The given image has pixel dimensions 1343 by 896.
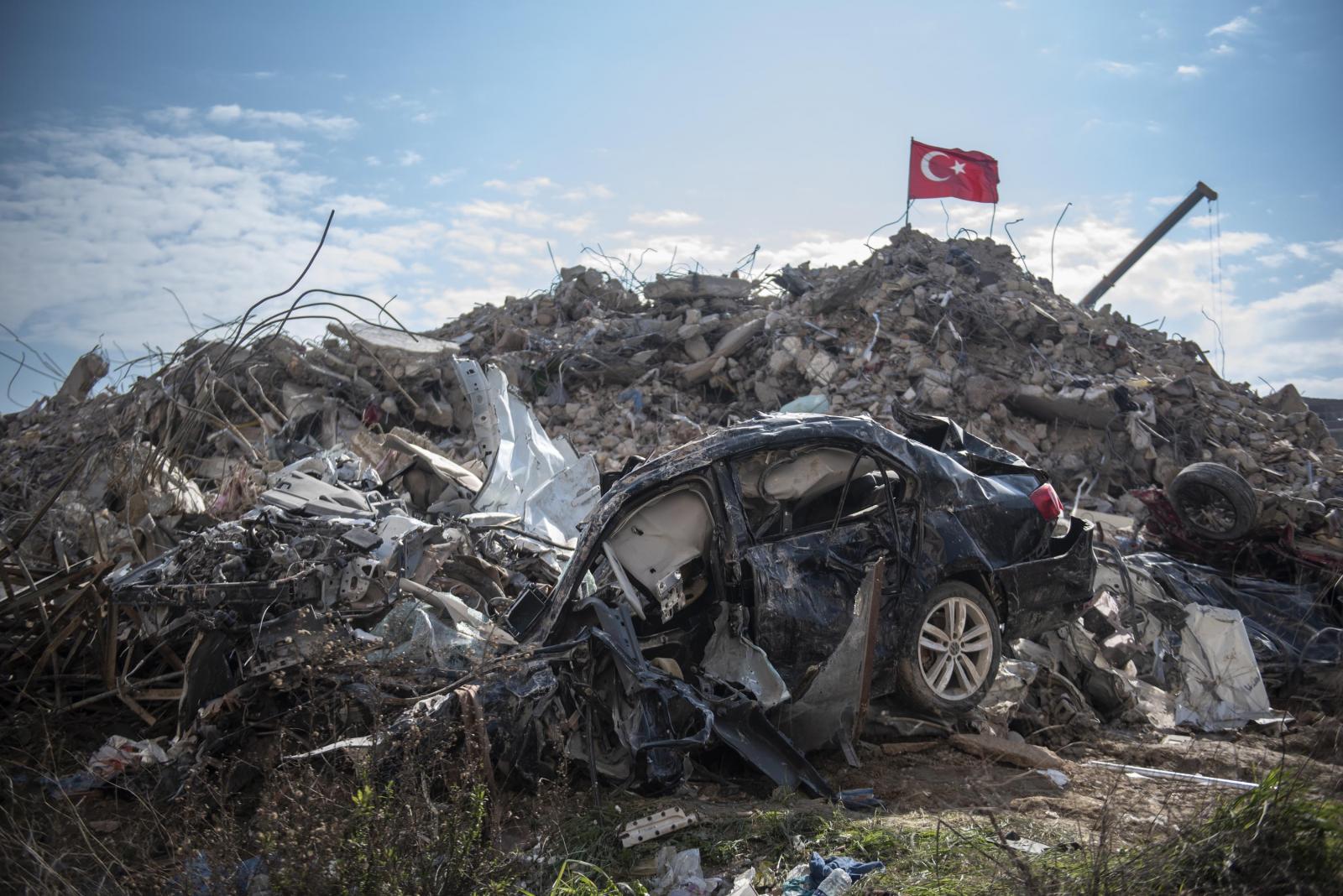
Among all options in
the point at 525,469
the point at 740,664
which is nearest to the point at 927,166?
→ the point at 525,469

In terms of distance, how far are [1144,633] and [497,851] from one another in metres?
5.36

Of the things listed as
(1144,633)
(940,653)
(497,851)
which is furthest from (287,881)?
(1144,633)

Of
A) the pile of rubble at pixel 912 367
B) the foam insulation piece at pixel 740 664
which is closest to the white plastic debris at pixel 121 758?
the foam insulation piece at pixel 740 664

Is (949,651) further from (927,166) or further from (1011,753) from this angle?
(927,166)

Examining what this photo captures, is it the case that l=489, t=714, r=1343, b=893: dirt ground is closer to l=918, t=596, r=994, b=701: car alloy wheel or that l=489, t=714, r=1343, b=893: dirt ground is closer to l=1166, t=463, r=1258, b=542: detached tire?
l=918, t=596, r=994, b=701: car alloy wheel

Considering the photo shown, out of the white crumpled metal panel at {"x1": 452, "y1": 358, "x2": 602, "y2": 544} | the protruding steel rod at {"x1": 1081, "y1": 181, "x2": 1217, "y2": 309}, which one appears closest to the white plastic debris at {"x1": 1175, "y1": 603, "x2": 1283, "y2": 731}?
the white crumpled metal panel at {"x1": 452, "y1": 358, "x2": 602, "y2": 544}

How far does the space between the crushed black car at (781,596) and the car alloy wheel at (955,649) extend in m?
0.01

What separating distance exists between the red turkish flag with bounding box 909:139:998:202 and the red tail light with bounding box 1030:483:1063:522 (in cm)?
1144

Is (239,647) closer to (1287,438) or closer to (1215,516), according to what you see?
(1215,516)

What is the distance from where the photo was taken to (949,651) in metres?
5.09

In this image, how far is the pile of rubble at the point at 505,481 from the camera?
4.93 meters

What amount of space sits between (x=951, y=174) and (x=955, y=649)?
12955mm

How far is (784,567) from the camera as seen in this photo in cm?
467

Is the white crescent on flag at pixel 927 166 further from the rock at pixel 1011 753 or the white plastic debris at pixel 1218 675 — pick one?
the rock at pixel 1011 753
